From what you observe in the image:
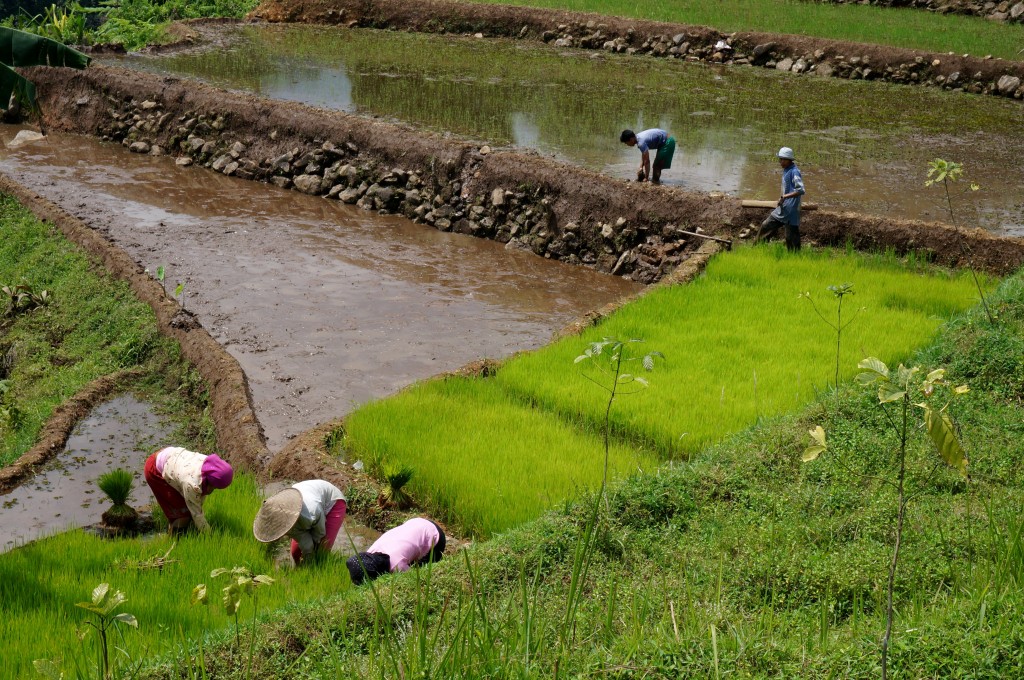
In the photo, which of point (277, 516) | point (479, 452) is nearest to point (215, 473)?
point (277, 516)

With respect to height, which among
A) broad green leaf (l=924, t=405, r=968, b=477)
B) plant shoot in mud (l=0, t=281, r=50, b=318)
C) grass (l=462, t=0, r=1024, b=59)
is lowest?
plant shoot in mud (l=0, t=281, r=50, b=318)

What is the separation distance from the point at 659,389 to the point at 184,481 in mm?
2989

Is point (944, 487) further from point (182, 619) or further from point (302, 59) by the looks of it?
point (302, 59)

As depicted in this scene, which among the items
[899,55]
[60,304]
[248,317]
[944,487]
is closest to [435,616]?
[944,487]

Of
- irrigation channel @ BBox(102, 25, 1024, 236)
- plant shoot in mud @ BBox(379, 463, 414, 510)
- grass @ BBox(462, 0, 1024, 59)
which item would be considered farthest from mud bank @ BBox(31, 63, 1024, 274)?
grass @ BBox(462, 0, 1024, 59)

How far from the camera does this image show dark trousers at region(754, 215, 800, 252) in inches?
348

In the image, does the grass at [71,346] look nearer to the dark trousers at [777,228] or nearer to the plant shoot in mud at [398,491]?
the plant shoot in mud at [398,491]

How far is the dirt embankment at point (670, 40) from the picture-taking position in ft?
51.3

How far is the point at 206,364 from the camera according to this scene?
711 centimetres

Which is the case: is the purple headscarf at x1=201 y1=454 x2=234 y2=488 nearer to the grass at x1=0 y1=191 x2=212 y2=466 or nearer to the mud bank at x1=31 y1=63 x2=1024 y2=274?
the grass at x1=0 y1=191 x2=212 y2=466

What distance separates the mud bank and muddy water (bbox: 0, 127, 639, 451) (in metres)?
0.28

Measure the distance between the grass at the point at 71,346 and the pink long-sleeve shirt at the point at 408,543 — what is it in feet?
7.80

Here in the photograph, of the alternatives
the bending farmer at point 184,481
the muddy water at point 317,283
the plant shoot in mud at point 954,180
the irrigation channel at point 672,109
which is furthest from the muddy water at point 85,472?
the irrigation channel at point 672,109

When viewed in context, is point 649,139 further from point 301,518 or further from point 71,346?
point 301,518
